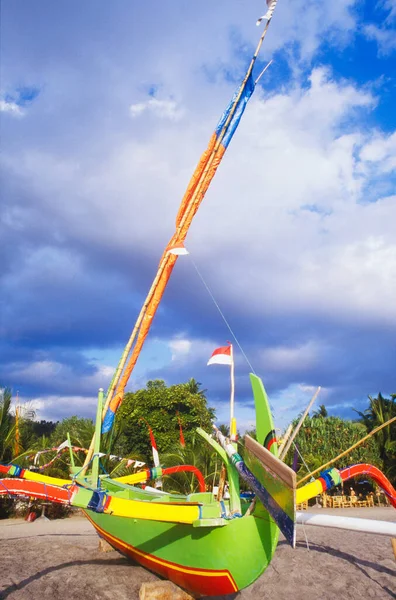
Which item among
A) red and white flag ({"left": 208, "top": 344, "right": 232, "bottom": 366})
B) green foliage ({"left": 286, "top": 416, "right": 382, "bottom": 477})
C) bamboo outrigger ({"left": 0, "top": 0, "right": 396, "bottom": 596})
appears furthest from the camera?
green foliage ({"left": 286, "top": 416, "right": 382, "bottom": 477})

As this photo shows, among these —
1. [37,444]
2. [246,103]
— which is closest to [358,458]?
[37,444]

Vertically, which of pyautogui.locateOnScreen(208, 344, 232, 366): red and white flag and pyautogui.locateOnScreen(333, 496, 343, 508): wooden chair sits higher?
pyautogui.locateOnScreen(208, 344, 232, 366): red and white flag

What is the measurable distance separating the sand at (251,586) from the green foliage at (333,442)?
39.7ft

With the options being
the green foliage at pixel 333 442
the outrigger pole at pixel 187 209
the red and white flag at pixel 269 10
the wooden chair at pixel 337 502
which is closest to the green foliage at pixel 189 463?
the outrigger pole at pixel 187 209

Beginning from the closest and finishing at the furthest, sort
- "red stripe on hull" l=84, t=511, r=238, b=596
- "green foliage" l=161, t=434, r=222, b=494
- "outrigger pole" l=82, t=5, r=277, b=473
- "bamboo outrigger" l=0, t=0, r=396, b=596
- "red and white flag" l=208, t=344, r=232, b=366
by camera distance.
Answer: "bamboo outrigger" l=0, t=0, r=396, b=596 < "red stripe on hull" l=84, t=511, r=238, b=596 < "red and white flag" l=208, t=344, r=232, b=366 < "outrigger pole" l=82, t=5, r=277, b=473 < "green foliage" l=161, t=434, r=222, b=494

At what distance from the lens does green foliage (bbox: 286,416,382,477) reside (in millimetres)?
20922

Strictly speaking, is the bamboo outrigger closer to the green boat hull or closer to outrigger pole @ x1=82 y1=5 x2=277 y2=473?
the green boat hull

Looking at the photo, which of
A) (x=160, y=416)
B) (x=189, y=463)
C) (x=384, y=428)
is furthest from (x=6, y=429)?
(x=384, y=428)

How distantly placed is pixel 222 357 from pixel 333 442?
17885mm

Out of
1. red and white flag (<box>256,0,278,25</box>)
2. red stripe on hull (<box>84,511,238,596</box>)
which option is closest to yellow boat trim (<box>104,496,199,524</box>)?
red stripe on hull (<box>84,511,238,596</box>)

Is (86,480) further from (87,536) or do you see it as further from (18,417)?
(18,417)

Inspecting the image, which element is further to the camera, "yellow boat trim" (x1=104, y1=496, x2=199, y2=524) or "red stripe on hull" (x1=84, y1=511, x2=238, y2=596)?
"red stripe on hull" (x1=84, y1=511, x2=238, y2=596)

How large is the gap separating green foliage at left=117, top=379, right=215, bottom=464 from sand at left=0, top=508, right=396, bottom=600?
15.0 m

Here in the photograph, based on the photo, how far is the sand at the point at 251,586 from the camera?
20.3ft
